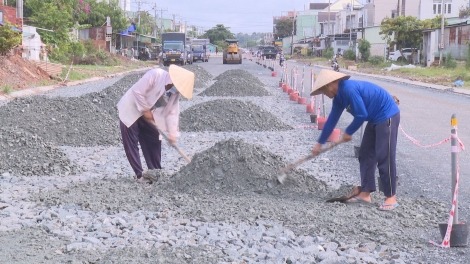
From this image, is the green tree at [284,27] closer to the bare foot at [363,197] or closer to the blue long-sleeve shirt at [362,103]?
the bare foot at [363,197]

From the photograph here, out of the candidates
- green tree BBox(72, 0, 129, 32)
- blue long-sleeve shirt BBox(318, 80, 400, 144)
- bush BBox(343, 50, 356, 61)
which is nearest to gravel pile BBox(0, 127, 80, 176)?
blue long-sleeve shirt BBox(318, 80, 400, 144)

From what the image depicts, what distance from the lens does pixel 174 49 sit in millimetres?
55375

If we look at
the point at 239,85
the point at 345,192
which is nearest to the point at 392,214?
the point at 345,192

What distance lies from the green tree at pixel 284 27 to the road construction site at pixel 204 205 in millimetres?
148459

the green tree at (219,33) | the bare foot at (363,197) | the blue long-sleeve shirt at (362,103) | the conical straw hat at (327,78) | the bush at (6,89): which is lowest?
the bare foot at (363,197)

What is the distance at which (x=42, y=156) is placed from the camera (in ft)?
30.3

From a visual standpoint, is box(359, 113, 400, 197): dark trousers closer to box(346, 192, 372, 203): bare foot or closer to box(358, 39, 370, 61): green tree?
box(346, 192, 372, 203): bare foot

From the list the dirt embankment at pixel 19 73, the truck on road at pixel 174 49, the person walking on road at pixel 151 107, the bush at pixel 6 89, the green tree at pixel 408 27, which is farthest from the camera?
the green tree at pixel 408 27

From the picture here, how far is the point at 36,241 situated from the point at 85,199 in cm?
141

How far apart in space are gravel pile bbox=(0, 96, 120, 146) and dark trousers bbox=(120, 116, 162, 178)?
12.2 ft

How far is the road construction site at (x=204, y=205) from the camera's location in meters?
5.57

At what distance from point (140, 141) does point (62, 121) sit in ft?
15.0

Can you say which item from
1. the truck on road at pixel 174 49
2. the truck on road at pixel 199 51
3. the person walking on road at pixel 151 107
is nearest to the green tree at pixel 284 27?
the truck on road at pixel 199 51

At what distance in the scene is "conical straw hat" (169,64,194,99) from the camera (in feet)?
24.3
